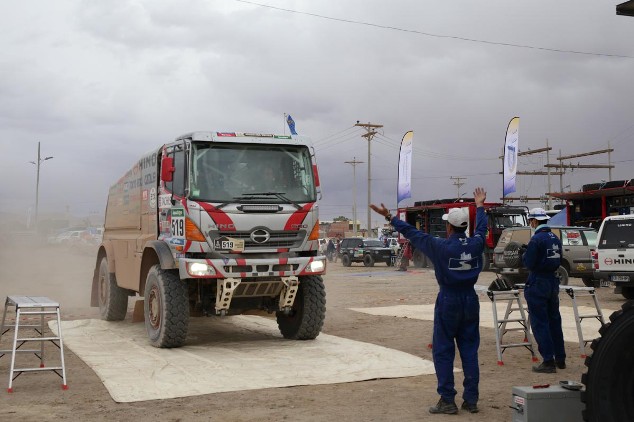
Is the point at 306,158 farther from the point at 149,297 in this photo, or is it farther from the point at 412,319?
the point at 412,319

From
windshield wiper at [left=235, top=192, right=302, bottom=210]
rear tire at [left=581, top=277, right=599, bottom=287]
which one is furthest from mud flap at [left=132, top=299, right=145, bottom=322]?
rear tire at [left=581, top=277, right=599, bottom=287]

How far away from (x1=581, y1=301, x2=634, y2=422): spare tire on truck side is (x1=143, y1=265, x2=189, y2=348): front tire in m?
6.41

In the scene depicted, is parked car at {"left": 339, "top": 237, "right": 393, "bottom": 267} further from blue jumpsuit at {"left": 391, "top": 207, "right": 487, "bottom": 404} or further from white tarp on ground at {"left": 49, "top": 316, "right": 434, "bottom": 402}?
blue jumpsuit at {"left": 391, "top": 207, "right": 487, "bottom": 404}

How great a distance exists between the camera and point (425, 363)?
877cm

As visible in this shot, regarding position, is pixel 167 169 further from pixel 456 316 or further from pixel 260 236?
pixel 456 316

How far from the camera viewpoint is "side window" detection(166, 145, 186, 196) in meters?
9.76

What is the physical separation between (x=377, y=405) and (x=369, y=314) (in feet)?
26.6

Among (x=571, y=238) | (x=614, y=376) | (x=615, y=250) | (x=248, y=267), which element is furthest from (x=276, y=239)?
(x=571, y=238)

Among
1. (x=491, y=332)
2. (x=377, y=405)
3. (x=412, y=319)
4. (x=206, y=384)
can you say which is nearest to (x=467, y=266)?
(x=377, y=405)

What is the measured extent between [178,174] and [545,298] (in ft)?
17.2

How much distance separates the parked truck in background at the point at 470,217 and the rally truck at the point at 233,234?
17.1 metres

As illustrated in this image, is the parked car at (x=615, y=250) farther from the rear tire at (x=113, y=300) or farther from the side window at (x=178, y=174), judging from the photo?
the rear tire at (x=113, y=300)

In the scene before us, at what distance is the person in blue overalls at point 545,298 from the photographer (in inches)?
327

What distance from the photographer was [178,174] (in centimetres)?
989
